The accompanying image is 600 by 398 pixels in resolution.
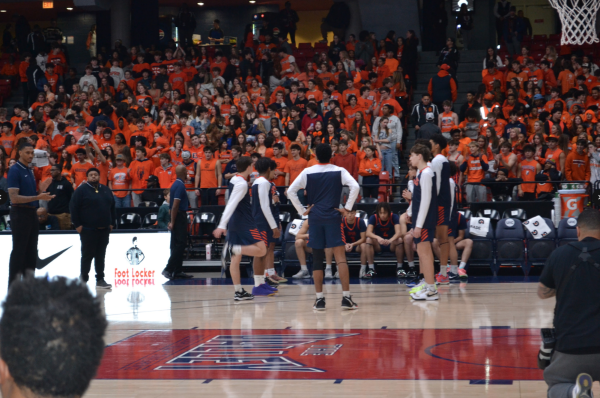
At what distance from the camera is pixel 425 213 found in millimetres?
9352

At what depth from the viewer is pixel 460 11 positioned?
76.4 ft

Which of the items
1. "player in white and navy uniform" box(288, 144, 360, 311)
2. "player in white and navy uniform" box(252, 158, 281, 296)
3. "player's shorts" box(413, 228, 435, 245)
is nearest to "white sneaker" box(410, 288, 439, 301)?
"player's shorts" box(413, 228, 435, 245)

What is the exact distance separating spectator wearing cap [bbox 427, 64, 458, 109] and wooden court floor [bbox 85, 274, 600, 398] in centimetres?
878

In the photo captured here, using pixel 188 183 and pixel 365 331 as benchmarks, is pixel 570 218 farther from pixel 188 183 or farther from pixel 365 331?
pixel 188 183

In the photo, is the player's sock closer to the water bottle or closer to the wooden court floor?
the wooden court floor

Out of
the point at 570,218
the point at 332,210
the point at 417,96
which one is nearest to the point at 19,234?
the point at 332,210

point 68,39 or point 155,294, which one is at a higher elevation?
point 68,39

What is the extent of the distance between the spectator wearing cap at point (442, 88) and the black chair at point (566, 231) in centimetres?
632

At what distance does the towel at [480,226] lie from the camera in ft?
41.7

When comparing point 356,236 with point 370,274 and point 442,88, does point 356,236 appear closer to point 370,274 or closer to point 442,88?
point 370,274

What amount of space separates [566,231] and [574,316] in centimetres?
901

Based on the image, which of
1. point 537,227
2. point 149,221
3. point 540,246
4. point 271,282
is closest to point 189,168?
point 149,221

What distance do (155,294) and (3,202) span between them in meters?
5.95

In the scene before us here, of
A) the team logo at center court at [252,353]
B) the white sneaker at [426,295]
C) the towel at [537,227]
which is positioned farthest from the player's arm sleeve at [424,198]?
the towel at [537,227]
